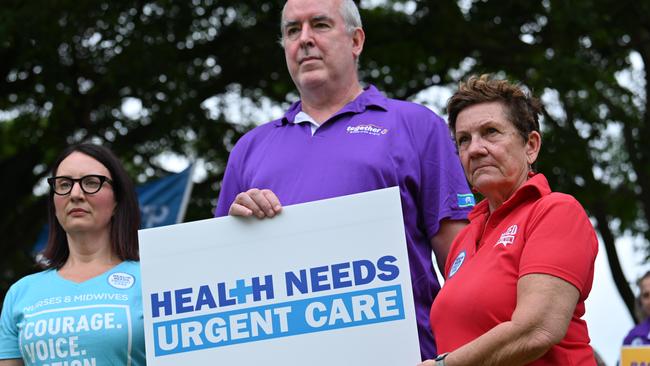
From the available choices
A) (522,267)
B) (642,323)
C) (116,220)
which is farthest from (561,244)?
(642,323)

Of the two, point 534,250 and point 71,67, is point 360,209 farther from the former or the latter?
point 71,67

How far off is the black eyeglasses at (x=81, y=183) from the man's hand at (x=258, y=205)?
1.03 m

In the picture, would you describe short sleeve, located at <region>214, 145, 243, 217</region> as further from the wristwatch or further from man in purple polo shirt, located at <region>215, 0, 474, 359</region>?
the wristwatch

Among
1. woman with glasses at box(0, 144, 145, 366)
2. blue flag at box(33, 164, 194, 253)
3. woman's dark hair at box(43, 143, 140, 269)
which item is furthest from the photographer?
blue flag at box(33, 164, 194, 253)

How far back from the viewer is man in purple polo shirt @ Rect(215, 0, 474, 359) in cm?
406

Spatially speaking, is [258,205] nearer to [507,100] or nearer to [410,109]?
[410,109]

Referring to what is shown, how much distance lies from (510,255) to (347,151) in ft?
2.72

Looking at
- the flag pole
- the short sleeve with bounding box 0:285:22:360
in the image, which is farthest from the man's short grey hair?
the flag pole

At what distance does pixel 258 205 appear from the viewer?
3834 mm

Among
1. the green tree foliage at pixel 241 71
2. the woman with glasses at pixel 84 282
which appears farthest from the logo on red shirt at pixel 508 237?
the green tree foliage at pixel 241 71

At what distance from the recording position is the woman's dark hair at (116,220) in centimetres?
475

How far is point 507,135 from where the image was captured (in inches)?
149

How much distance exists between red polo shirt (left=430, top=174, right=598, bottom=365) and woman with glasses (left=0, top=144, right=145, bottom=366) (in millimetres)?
1357

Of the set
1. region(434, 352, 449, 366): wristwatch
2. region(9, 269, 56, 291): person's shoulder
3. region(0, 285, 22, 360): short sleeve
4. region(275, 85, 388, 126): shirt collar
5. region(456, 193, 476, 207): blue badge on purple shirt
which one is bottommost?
region(434, 352, 449, 366): wristwatch
